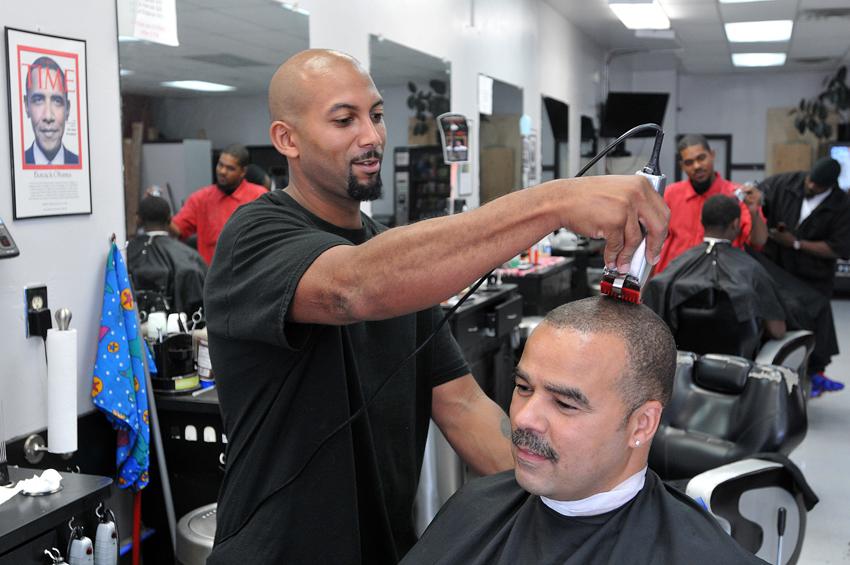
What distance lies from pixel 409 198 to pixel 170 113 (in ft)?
6.46

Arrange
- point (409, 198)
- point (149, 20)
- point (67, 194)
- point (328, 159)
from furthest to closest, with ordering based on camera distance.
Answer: point (409, 198) < point (149, 20) < point (67, 194) < point (328, 159)

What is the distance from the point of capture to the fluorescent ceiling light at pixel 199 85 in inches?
109

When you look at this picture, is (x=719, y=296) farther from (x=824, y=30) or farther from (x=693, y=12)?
(x=824, y=30)

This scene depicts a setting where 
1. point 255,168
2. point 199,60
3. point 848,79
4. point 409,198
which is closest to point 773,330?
point 409,198

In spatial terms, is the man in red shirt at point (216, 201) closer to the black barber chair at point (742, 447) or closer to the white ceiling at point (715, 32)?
the black barber chair at point (742, 447)

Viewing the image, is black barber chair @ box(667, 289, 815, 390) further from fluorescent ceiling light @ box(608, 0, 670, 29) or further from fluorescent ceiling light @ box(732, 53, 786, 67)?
fluorescent ceiling light @ box(732, 53, 786, 67)

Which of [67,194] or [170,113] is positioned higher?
[170,113]

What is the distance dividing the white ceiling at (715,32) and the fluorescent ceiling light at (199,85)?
4957 millimetres

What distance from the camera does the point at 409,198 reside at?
15.0ft

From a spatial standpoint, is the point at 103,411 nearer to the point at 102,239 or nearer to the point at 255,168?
the point at 102,239

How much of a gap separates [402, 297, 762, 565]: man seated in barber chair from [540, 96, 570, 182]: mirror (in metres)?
6.11

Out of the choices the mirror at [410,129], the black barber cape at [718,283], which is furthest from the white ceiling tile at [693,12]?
the black barber cape at [718,283]

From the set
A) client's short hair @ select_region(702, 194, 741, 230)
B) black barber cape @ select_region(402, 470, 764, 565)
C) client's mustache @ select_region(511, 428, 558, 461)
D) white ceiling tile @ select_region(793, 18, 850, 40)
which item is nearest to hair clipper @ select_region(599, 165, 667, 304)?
client's mustache @ select_region(511, 428, 558, 461)

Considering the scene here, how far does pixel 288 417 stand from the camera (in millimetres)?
1351
